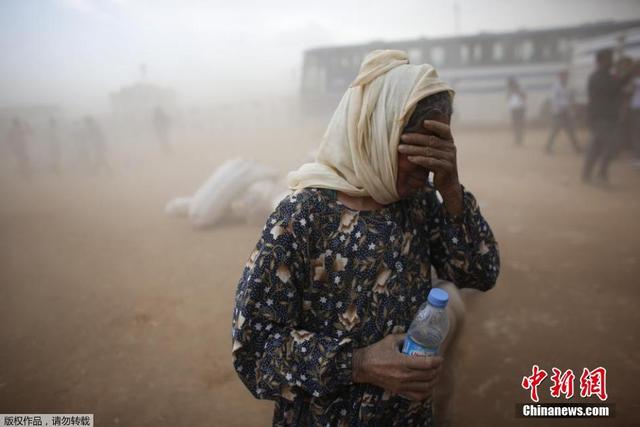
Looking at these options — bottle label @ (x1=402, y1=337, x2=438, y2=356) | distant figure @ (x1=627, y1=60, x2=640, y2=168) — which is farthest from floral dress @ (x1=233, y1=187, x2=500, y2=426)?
distant figure @ (x1=627, y1=60, x2=640, y2=168)

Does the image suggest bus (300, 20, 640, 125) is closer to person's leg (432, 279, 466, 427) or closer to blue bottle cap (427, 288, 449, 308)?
person's leg (432, 279, 466, 427)

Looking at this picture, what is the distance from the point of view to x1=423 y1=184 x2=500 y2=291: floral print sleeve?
1.33m

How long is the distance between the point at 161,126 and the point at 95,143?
3.59 metres

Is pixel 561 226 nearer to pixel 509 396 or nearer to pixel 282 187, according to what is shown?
pixel 509 396

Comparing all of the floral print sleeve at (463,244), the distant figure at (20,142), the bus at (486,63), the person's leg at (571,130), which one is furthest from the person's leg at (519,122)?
the distant figure at (20,142)

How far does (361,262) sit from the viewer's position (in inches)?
46.2

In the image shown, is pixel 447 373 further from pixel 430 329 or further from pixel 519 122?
pixel 519 122

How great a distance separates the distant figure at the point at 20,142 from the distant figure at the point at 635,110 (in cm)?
1099

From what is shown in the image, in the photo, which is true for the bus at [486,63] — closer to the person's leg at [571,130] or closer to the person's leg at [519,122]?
the person's leg at [519,122]

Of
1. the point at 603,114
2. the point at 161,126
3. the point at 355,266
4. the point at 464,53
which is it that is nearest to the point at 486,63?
the point at 464,53

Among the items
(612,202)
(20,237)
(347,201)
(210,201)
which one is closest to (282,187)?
(210,201)

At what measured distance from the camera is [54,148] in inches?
317

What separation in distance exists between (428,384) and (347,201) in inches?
24.5

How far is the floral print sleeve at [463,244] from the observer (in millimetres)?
1334
